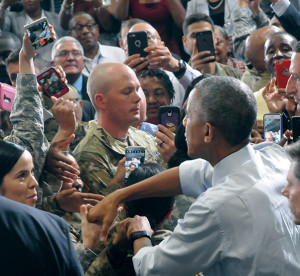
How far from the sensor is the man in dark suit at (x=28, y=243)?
6.52 feet

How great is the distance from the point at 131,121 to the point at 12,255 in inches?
77.3

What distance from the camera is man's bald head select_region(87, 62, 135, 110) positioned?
392 cm

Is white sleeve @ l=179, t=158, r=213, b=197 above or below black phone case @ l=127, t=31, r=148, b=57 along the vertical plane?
above

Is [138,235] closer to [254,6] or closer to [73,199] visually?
[73,199]

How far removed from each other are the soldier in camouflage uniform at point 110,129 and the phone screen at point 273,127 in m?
0.66

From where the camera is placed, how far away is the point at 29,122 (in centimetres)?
349

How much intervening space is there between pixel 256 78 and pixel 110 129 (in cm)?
171

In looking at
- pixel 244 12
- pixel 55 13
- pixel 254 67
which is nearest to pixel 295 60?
pixel 254 67

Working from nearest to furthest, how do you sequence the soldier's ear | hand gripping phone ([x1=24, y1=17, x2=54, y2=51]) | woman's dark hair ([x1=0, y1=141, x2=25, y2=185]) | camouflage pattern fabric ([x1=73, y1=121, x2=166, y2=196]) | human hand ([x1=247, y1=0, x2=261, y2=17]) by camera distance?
woman's dark hair ([x1=0, y1=141, x2=25, y2=185]) → camouflage pattern fabric ([x1=73, y1=121, x2=166, y2=196]) → hand gripping phone ([x1=24, y1=17, x2=54, y2=51]) → the soldier's ear → human hand ([x1=247, y1=0, x2=261, y2=17])

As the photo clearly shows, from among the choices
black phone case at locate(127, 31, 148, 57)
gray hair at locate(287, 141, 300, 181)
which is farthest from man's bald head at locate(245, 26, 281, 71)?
gray hair at locate(287, 141, 300, 181)

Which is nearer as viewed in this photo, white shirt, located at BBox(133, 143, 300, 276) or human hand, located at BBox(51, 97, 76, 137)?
white shirt, located at BBox(133, 143, 300, 276)

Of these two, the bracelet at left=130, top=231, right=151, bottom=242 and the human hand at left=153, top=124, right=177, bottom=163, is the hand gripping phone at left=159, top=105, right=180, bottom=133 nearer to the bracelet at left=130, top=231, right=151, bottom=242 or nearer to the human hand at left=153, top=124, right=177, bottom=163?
the human hand at left=153, top=124, right=177, bottom=163

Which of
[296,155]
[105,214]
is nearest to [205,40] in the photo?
[105,214]

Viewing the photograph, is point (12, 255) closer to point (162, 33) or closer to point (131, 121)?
point (131, 121)
